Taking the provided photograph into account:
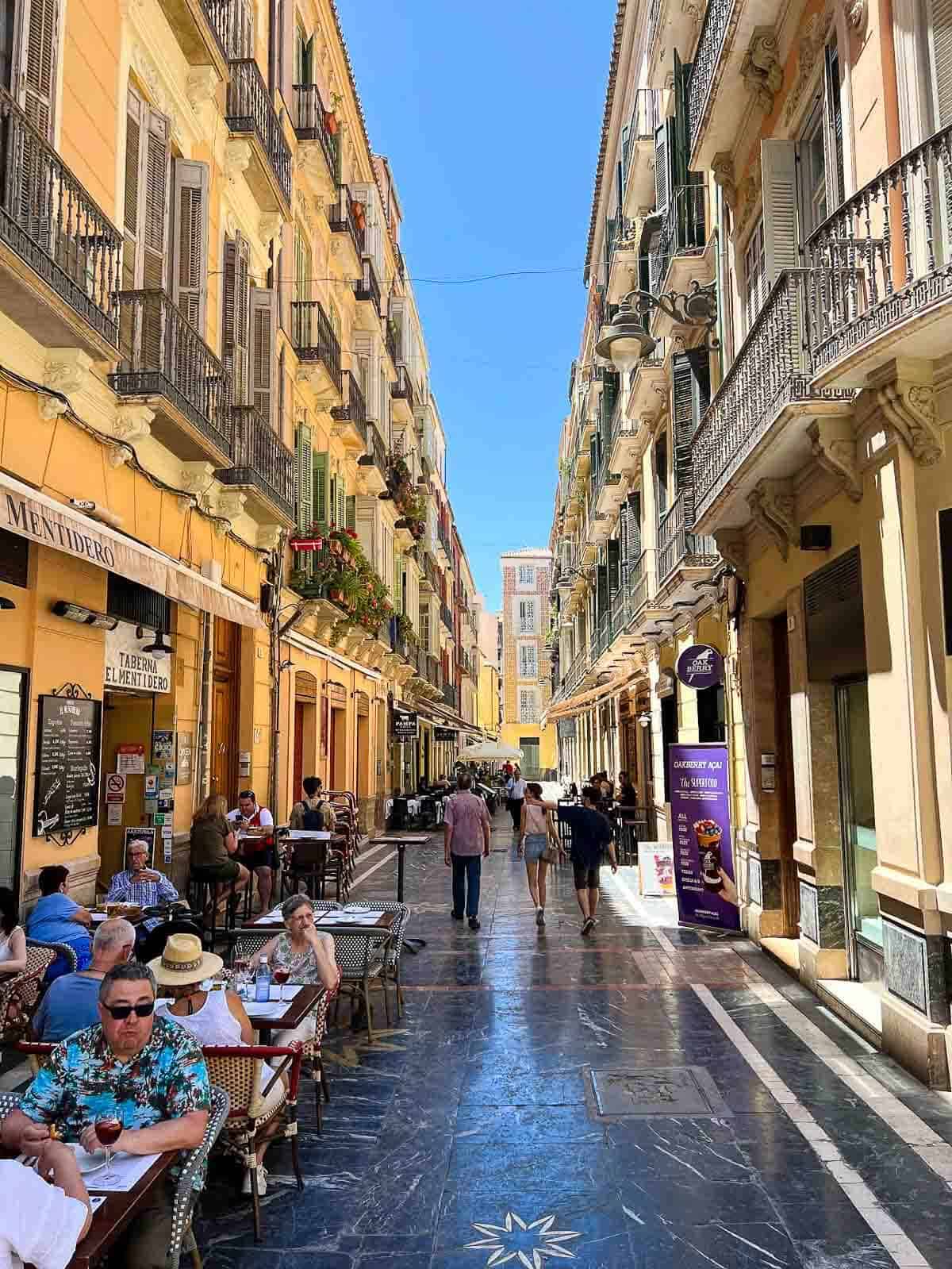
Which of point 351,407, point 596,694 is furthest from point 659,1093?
point 596,694

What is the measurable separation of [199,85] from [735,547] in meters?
7.98

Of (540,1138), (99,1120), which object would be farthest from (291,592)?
(99,1120)

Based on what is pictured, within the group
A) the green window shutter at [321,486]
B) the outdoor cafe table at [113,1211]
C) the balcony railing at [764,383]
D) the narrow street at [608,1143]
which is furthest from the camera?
the green window shutter at [321,486]

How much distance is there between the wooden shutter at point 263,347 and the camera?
13.6m

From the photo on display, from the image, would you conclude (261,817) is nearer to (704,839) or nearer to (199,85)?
(704,839)

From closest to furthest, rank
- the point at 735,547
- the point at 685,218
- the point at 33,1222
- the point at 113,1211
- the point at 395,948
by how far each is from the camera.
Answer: the point at 33,1222, the point at 113,1211, the point at 395,948, the point at 735,547, the point at 685,218

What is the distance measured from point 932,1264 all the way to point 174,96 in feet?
38.9

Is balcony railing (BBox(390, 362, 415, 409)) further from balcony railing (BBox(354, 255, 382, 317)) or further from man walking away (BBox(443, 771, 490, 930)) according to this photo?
man walking away (BBox(443, 771, 490, 930))

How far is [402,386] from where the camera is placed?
3066 centimetres

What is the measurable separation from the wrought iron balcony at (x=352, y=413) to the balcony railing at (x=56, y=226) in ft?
37.6

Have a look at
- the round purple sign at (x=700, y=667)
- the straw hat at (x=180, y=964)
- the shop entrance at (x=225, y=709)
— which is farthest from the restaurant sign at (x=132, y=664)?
the round purple sign at (x=700, y=667)

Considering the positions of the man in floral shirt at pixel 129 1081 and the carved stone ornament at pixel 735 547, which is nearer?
the man in floral shirt at pixel 129 1081

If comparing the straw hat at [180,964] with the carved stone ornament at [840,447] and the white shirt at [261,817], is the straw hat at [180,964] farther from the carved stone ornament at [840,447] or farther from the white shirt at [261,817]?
the white shirt at [261,817]

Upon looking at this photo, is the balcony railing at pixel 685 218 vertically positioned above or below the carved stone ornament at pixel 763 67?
above
